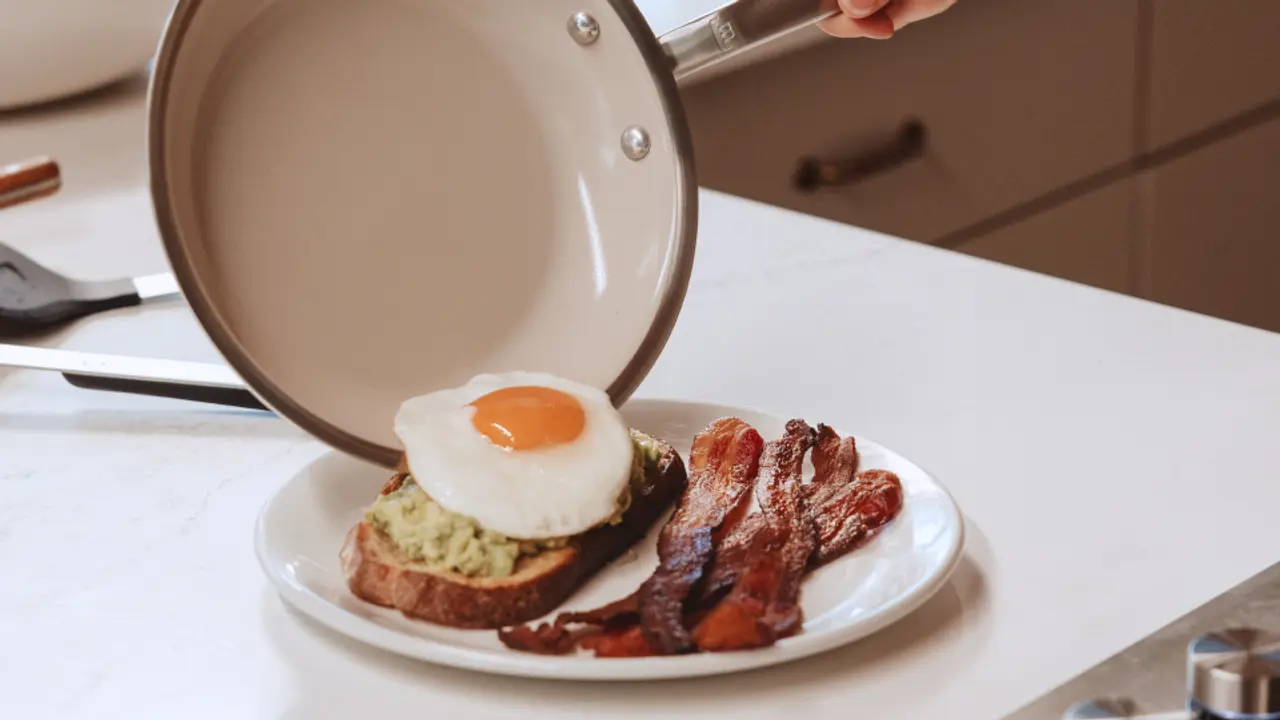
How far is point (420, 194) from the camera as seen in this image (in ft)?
3.49

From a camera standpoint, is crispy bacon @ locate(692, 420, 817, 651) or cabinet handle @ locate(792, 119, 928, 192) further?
cabinet handle @ locate(792, 119, 928, 192)

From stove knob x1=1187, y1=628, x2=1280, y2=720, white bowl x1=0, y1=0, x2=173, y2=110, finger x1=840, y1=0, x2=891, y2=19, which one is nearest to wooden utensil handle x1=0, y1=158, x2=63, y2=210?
finger x1=840, y1=0, x2=891, y2=19

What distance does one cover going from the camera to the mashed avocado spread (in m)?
0.84

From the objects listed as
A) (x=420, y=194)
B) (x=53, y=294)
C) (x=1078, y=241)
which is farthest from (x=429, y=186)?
(x=1078, y=241)

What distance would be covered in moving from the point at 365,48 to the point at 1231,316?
2.16m

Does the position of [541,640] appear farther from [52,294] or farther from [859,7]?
[52,294]

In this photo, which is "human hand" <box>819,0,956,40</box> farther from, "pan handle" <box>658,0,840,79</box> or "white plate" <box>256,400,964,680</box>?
"white plate" <box>256,400,964,680</box>

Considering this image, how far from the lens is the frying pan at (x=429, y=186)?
3.15ft

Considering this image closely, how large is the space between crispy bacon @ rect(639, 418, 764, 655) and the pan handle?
0.26 m

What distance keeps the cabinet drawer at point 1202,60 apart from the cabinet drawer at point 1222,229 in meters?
0.06

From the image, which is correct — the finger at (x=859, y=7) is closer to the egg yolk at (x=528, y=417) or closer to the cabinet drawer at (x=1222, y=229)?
the egg yolk at (x=528, y=417)

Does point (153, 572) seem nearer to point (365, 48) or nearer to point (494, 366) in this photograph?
point (494, 366)

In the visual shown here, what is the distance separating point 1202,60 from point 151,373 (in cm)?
203

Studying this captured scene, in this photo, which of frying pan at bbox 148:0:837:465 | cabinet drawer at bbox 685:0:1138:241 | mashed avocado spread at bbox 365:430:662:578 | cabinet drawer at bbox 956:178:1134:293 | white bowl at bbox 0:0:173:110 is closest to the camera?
mashed avocado spread at bbox 365:430:662:578
